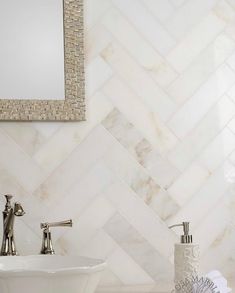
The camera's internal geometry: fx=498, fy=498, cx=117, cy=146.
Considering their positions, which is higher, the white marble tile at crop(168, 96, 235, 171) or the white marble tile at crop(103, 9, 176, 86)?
the white marble tile at crop(103, 9, 176, 86)

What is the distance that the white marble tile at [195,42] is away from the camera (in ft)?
5.88

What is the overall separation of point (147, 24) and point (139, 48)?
0.31ft

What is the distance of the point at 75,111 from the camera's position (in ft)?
5.48

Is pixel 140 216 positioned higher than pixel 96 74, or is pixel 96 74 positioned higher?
pixel 96 74

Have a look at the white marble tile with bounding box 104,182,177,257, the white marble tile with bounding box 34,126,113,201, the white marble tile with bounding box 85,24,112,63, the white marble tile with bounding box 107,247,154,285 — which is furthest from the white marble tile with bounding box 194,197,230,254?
the white marble tile with bounding box 85,24,112,63

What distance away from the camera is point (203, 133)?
1.79m

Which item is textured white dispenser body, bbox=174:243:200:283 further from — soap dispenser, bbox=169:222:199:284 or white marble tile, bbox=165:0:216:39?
white marble tile, bbox=165:0:216:39

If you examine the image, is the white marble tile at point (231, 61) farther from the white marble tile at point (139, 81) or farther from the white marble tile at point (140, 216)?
the white marble tile at point (140, 216)

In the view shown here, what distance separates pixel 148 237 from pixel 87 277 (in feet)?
1.80

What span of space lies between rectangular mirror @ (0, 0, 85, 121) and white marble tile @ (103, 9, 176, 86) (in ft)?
0.40

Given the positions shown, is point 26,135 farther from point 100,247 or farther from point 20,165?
point 100,247

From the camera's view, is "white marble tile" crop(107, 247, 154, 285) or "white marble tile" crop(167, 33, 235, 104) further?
"white marble tile" crop(167, 33, 235, 104)

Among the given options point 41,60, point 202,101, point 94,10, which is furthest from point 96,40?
point 202,101

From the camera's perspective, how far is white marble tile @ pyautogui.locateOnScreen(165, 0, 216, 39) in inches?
70.9
